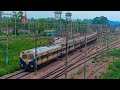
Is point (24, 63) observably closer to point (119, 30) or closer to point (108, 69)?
point (108, 69)

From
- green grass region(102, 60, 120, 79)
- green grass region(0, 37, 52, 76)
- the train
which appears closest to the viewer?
green grass region(102, 60, 120, 79)

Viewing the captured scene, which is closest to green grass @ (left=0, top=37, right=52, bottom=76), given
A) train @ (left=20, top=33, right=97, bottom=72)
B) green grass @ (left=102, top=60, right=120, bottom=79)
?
train @ (left=20, top=33, right=97, bottom=72)

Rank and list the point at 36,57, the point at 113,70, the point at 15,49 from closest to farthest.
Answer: the point at 36,57 < the point at 113,70 < the point at 15,49

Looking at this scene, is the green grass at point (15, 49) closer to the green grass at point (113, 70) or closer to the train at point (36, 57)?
the train at point (36, 57)

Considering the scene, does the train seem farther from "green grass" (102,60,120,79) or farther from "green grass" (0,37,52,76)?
"green grass" (102,60,120,79)

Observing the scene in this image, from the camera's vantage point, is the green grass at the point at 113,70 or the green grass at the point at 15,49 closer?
the green grass at the point at 113,70

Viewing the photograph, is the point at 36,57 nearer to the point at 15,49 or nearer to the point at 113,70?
the point at 113,70

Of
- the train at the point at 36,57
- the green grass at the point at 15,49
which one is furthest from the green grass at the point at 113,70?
the green grass at the point at 15,49

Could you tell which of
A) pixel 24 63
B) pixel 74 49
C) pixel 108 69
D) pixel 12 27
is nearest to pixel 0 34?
pixel 12 27

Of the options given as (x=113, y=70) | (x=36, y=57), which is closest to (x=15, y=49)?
(x=36, y=57)

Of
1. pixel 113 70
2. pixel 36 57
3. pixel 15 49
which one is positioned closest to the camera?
pixel 36 57

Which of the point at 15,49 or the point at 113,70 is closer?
the point at 113,70

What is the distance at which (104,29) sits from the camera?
1406cm

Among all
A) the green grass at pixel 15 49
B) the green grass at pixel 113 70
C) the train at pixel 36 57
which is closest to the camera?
the green grass at pixel 113 70
